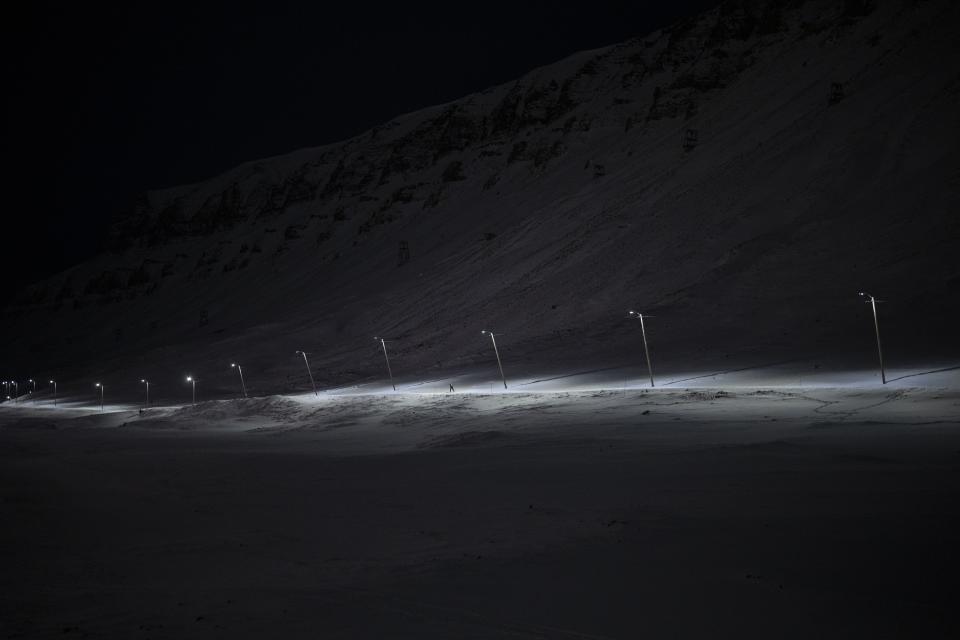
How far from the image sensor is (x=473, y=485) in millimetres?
14750

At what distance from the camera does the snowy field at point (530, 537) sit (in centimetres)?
676

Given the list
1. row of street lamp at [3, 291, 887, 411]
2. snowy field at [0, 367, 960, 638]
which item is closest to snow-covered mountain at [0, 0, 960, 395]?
row of street lamp at [3, 291, 887, 411]

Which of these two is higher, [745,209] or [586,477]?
[745,209]

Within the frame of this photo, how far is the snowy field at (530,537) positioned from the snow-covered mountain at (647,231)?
26.5 m

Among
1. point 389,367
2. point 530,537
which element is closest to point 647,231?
point 389,367

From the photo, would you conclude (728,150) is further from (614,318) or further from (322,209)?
(322,209)

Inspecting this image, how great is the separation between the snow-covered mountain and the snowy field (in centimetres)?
2651

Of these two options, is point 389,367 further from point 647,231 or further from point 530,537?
point 530,537

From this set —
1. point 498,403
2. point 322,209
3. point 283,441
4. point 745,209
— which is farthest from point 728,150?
point 322,209

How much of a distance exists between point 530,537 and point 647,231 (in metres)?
65.8

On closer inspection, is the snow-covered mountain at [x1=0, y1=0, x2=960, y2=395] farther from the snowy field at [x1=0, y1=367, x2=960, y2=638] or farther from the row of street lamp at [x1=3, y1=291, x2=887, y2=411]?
the snowy field at [x1=0, y1=367, x2=960, y2=638]

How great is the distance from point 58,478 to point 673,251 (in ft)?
186

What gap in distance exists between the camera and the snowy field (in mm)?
6758

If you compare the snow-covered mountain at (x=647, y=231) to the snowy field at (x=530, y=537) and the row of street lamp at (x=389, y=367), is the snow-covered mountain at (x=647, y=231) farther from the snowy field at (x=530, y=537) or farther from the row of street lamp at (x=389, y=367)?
the snowy field at (x=530, y=537)
